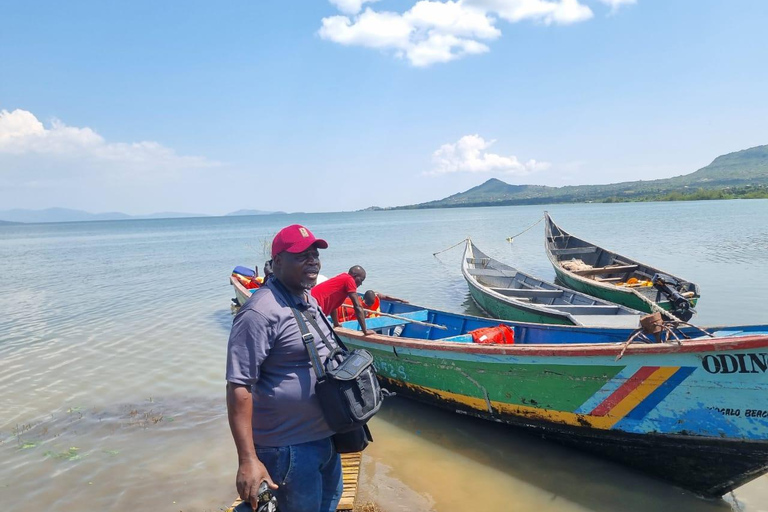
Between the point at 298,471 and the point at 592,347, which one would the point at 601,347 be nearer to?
the point at 592,347

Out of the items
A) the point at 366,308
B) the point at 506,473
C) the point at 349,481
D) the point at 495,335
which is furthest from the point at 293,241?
the point at 366,308

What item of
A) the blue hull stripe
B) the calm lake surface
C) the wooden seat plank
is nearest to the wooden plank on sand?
the calm lake surface

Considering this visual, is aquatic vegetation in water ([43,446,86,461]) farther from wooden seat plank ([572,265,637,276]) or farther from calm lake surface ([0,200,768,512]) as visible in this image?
wooden seat plank ([572,265,637,276])

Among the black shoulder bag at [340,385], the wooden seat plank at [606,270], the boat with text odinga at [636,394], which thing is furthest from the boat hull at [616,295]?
the black shoulder bag at [340,385]

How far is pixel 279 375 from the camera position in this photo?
225 centimetres

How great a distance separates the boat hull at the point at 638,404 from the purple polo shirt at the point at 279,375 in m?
3.44

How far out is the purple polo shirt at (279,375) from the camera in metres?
2.13

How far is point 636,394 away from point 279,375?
394cm

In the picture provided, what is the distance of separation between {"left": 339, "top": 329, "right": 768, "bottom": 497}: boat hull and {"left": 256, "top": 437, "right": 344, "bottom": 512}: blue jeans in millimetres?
3348

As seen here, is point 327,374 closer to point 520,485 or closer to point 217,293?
point 520,485

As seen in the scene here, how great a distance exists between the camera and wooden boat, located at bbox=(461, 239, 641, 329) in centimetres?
879

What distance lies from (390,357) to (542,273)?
16439 millimetres

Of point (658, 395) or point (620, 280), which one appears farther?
point (620, 280)

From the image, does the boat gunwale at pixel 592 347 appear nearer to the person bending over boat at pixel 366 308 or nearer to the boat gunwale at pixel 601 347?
the boat gunwale at pixel 601 347
